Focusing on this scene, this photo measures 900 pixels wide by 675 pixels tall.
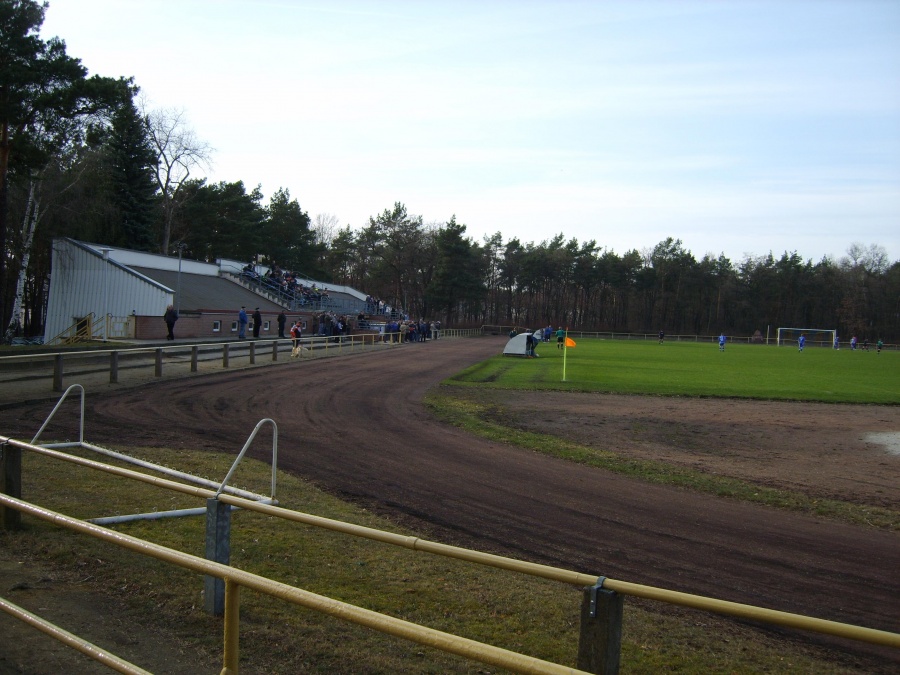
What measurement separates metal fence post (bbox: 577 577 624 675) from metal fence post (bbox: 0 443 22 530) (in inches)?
222

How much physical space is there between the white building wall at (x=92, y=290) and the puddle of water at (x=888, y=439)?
3323 cm

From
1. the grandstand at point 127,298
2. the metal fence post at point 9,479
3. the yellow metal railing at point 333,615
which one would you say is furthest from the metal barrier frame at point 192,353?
the yellow metal railing at point 333,615

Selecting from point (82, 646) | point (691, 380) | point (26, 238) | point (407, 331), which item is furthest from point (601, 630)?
point (407, 331)

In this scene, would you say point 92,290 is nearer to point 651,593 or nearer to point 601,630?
point 601,630

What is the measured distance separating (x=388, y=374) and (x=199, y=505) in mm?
19721

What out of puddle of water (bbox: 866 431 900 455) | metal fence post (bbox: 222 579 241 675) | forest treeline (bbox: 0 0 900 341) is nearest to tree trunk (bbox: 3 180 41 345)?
forest treeline (bbox: 0 0 900 341)

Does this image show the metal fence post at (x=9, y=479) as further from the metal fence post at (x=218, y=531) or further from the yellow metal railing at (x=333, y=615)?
the yellow metal railing at (x=333, y=615)

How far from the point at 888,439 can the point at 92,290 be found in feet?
128

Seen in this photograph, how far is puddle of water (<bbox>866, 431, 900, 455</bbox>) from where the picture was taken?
15258 millimetres

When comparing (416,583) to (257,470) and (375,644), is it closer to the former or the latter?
(375,644)

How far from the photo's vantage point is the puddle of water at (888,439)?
15258 millimetres

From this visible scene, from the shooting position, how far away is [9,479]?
655 cm

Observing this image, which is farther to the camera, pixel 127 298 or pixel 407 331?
pixel 407 331

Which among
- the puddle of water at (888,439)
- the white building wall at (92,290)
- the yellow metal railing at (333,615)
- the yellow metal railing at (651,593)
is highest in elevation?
the white building wall at (92,290)
